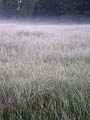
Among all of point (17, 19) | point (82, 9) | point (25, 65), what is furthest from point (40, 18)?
point (25, 65)

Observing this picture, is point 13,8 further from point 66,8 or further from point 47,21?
point 66,8

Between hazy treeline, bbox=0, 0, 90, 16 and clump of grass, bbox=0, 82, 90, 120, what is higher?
hazy treeline, bbox=0, 0, 90, 16

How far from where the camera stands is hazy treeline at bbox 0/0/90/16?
1984 centimetres

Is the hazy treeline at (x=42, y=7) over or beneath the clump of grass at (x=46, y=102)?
over

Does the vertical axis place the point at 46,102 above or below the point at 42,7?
below

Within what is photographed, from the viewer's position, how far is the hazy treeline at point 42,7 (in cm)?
1984

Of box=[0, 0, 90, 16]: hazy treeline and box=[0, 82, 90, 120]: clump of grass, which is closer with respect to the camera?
box=[0, 82, 90, 120]: clump of grass

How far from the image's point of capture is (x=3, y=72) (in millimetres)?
1694

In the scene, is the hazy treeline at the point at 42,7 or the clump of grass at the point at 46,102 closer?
the clump of grass at the point at 46,102

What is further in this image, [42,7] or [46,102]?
[42,7]

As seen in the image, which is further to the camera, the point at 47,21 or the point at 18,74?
the point at 47,21

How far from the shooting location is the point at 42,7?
22938 millimetres

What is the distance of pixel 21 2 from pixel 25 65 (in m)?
23.7

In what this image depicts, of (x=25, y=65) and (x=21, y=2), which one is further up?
(x=21, y=2)
